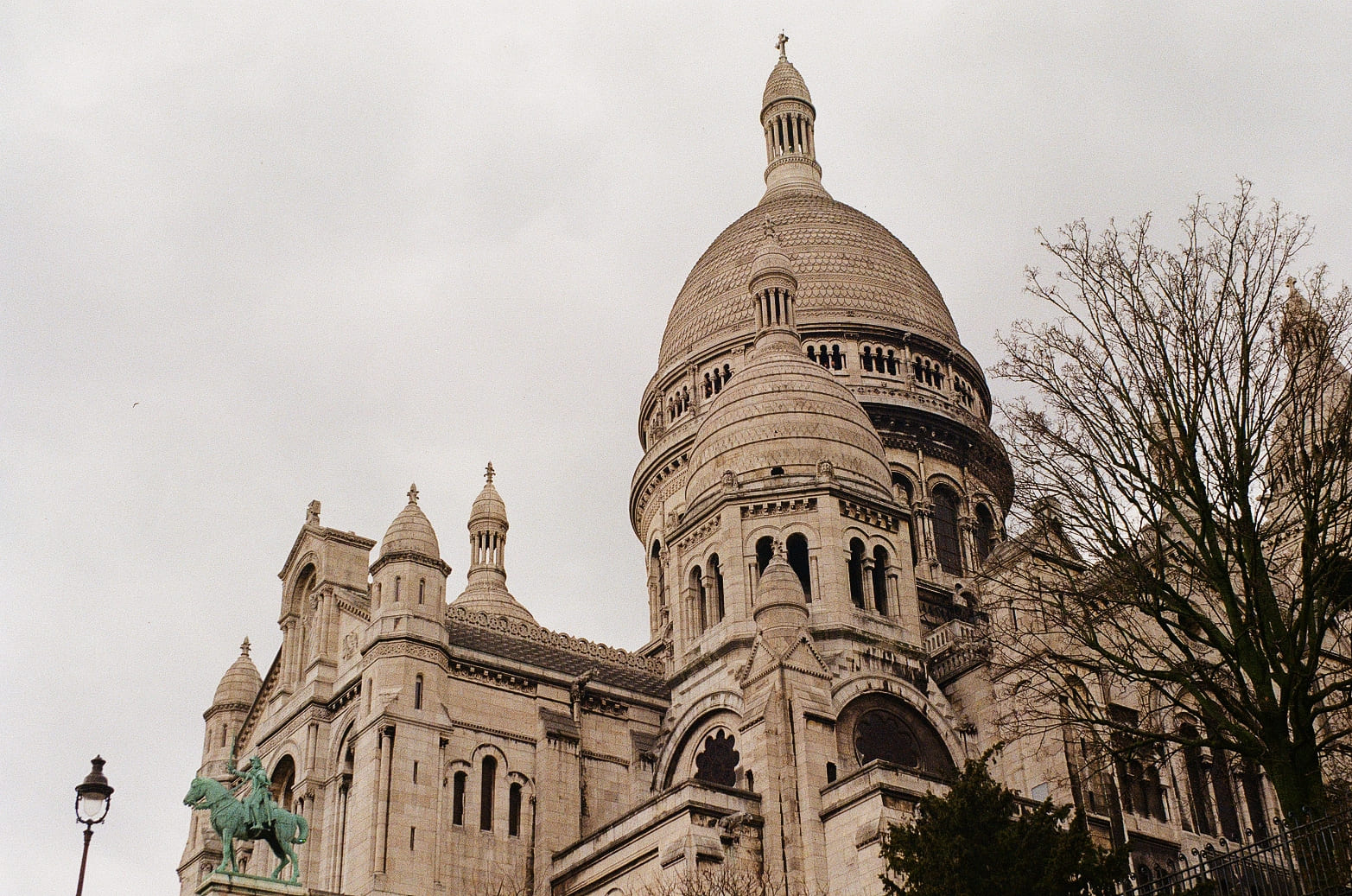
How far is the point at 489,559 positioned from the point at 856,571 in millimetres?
24787

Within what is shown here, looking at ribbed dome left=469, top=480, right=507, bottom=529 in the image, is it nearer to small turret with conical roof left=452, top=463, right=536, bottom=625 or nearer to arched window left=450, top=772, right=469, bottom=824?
small turret with conical roof left=452, top=463, right=536, bottom=625

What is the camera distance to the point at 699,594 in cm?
4969

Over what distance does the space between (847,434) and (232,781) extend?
2410 cm

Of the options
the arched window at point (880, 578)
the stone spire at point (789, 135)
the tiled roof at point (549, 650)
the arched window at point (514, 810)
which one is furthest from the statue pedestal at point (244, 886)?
the stone spire at point (789, 135)

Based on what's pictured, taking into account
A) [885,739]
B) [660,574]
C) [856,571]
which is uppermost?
[660,574]

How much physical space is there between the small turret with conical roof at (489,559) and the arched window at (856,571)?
21471 millimetres

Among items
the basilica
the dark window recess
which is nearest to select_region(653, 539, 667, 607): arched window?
the basilica

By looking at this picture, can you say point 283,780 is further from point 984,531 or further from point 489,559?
point 984,531

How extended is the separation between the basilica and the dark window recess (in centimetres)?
9

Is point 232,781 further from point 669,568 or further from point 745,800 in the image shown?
point 745,800

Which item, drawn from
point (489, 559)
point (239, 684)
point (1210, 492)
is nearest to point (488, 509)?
point (489, 559)

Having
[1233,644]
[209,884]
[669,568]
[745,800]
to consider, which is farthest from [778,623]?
[1233,644]

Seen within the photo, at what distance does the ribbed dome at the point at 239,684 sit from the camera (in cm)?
5484

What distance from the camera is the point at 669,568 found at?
2025 inches
